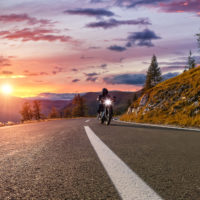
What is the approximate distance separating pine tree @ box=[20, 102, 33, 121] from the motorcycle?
300 ft

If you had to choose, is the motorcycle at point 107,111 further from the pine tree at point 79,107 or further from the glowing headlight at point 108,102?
the pine tree at point 79,107

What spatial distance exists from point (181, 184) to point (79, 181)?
1.04 metres

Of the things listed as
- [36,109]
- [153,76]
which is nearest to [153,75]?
[153,76]

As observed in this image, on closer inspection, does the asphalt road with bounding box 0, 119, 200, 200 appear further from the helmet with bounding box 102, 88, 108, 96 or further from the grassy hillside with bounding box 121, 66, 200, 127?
the grassy hillside with bounding box 121, 66, 200, 127

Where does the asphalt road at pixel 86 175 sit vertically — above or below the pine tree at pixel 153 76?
below

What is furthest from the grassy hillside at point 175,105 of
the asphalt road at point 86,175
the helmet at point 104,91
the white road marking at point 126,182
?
the white road marking at point 126,182

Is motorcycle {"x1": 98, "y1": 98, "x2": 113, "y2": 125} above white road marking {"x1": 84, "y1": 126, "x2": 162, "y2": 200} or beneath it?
above

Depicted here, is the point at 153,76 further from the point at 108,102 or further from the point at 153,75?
the point at 108,102

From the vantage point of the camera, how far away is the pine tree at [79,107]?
93562mm

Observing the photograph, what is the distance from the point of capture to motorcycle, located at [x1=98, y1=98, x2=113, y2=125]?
12.3 metres

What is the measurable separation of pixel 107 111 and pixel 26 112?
92390 mm

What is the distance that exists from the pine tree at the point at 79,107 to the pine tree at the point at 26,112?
19541 millimetres

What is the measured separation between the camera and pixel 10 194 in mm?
2092

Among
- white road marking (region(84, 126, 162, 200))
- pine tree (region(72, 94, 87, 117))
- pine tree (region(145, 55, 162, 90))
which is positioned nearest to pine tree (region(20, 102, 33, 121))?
pine tree (region(72, 94, 87, 117))
